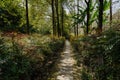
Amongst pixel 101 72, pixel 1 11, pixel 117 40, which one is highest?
pixel 1 11

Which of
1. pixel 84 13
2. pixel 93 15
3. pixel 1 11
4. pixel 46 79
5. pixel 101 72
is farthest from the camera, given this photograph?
pixel 1 11

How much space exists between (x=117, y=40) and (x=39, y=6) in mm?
31412

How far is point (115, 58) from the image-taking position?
22.7ft

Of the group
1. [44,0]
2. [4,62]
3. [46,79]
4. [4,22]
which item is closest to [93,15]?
[44,0]

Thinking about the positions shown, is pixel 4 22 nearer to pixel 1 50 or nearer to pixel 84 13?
pixel 84 13

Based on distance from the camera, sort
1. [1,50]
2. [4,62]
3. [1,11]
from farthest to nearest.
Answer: [1,11] < [1,50] < [4,62]

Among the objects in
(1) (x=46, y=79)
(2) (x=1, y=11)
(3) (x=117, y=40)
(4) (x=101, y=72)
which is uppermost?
(2) (x=1, y=11)

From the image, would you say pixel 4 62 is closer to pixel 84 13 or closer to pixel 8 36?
pixel 8 36

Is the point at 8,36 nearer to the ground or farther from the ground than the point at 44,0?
nearer to the ground

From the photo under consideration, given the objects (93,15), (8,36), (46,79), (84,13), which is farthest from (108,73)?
(84,13)

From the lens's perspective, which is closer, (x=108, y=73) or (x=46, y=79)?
(x=108, y=73)

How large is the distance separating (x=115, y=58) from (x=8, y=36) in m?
5.47

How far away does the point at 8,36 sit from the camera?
1051 cm

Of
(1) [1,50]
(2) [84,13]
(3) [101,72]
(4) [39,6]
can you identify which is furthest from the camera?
(4) [39,6]
